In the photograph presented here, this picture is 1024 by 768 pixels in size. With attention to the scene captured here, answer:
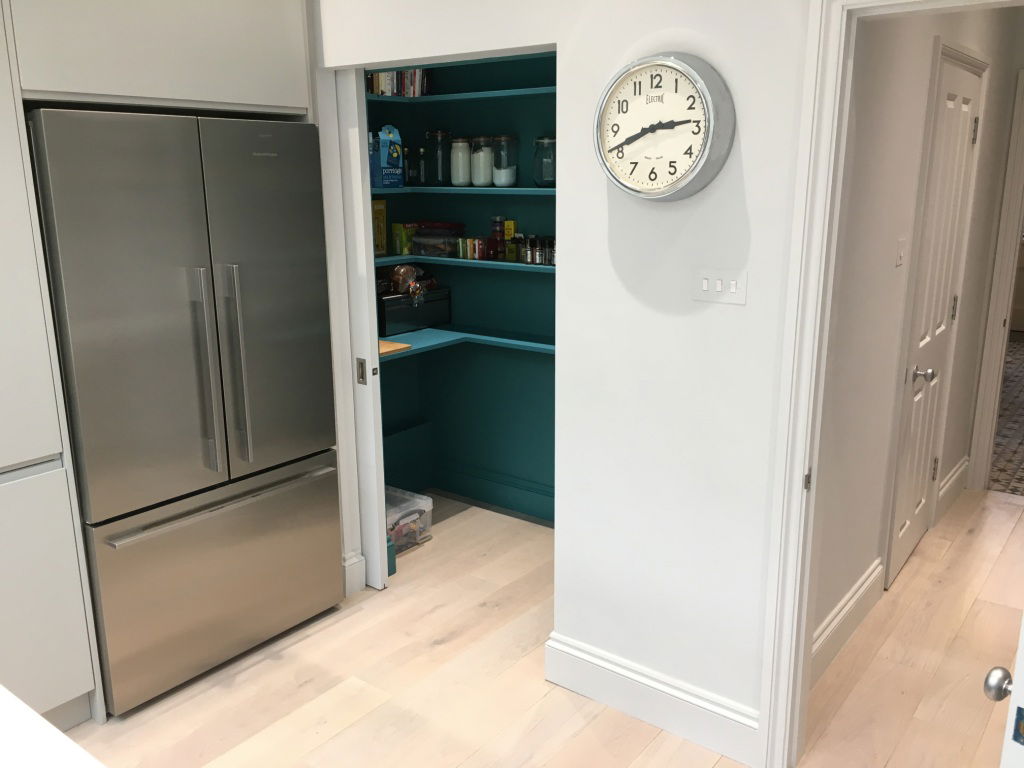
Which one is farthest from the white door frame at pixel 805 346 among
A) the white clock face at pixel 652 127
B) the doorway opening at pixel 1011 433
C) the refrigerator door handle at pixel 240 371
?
the doorway opening at pixel 1011 433

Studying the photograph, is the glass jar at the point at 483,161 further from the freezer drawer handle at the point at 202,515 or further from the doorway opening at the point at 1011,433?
the doorway opening at the point at 1011,433

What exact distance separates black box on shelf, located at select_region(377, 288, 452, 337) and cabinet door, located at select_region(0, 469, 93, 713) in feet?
5.48

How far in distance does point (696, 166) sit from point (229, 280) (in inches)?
57.7

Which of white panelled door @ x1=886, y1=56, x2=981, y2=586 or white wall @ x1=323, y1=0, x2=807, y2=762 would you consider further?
white panelled door @ x1=886, y1=56, x2=981, y2=586

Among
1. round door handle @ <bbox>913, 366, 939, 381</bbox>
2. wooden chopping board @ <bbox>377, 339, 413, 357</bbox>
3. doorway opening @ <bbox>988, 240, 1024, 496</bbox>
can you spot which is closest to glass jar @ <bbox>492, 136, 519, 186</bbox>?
wooden chopping board @ <bbox>377, 339, 413, 357</bbox>

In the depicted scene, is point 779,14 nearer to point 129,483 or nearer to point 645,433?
point 645,433

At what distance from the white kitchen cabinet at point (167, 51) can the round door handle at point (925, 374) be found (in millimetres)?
2477

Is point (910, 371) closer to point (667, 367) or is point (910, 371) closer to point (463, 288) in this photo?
point (667, 367)

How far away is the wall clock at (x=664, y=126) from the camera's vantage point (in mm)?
2064

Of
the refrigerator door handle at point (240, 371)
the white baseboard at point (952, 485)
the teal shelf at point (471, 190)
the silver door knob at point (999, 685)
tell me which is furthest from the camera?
the white baseboard at point (952, 485)

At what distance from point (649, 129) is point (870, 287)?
3.19 ft

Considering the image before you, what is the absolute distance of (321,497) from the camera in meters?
3.09

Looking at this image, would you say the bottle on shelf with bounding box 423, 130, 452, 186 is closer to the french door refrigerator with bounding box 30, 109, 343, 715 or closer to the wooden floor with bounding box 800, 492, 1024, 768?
the french door refrigerator with bounding box 30, 109, 343, 715

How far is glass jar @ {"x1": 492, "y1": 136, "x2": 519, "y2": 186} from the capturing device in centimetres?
371
